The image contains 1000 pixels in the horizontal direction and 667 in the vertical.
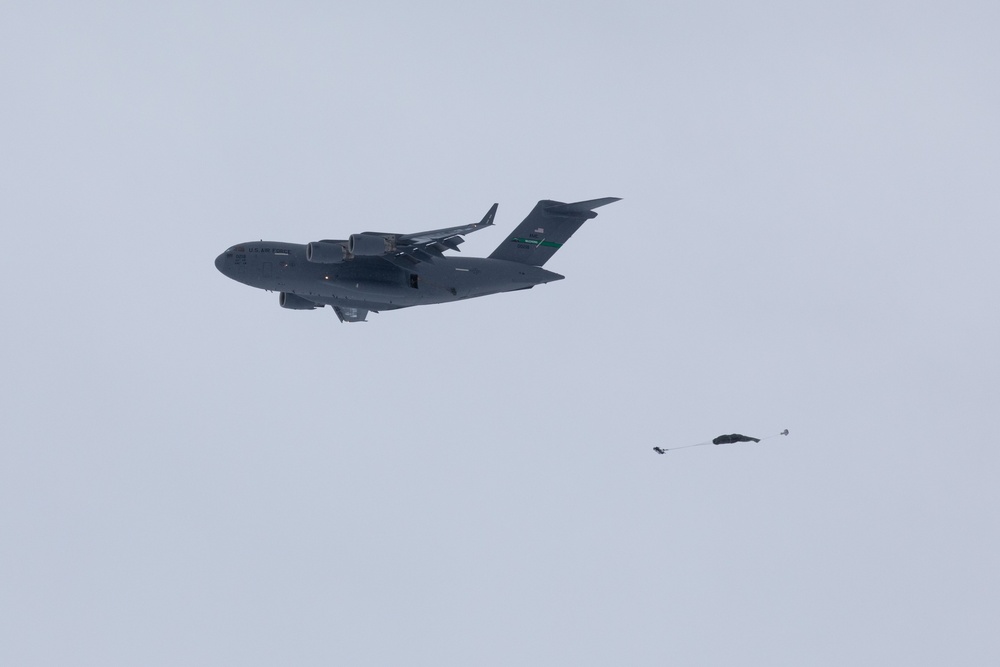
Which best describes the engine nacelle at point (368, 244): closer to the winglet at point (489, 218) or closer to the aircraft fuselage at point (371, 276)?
the aircraft fuselage at point (371, 276)

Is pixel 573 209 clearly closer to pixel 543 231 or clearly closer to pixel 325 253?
pixel 543 231

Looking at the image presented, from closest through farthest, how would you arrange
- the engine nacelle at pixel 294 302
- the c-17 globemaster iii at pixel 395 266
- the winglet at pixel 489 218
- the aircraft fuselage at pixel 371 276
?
1. the winglet at pixel 489 218
2. the c-17 globemaster iii at pixel 395 266
3. the aircraft fuselage at pixel 371 276
4. the engine nacelle at pixel 294 302

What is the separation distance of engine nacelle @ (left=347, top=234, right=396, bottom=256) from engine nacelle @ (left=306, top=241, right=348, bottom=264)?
33 centimetres

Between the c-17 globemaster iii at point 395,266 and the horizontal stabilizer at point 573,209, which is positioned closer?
the c-17 globemaster iii at point 395,266

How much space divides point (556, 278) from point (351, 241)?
252 inches

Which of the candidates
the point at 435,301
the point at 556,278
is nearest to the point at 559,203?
the point at 556,278

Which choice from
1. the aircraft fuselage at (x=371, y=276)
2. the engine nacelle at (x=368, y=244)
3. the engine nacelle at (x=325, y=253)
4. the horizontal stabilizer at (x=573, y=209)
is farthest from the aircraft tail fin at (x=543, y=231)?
the engine nacelle at (x=325, y=253)

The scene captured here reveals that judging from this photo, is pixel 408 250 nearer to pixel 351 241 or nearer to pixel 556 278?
pixel 351 241

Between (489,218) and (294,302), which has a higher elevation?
(489,218)

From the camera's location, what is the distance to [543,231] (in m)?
36.0

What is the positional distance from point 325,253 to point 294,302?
9.76ft

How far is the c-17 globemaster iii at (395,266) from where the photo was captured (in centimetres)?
3266

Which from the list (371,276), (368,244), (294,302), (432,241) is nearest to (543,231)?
(432,241)

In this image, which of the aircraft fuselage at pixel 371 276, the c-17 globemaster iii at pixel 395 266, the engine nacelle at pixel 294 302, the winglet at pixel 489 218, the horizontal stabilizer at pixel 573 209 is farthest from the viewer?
the horizontal stabilizer at pixel 573 209
